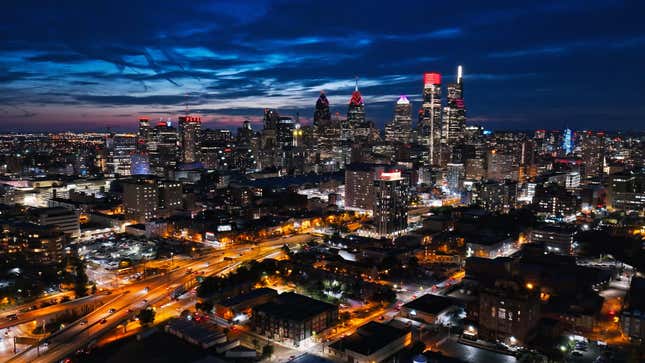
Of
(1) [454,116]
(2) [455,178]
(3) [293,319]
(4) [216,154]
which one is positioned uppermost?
(1) [454,116]

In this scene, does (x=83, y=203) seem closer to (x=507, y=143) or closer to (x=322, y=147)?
(x=322, y=147)

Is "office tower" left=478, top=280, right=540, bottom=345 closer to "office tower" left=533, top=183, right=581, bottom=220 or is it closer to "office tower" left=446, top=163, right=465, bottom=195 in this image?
"office tower" left=533, top=183, right=581, bottom=220

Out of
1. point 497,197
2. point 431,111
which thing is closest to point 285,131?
point 431,111

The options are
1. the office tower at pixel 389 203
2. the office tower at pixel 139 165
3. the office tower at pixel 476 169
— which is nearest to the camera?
the office tower at pixel 389 203

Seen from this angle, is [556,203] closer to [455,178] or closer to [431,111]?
[455,178]

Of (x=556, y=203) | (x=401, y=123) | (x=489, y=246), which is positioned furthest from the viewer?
(x=401, y=123)

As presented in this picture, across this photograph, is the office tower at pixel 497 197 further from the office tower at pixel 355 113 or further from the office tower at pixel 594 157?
the office tower at pixel 355 113

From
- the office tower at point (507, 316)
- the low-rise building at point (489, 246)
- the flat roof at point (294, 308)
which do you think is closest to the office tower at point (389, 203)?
the low-rise building at point (489, 246)
